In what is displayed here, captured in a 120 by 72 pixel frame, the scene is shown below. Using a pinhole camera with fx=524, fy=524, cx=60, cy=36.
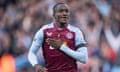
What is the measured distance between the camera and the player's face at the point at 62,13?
6.28 metres

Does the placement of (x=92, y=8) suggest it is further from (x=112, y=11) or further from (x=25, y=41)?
(x=25, y=41)

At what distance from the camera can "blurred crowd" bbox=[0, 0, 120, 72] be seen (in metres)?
10.7

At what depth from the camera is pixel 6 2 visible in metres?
11.9

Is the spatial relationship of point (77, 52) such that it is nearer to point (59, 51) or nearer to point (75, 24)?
point (59, 51)

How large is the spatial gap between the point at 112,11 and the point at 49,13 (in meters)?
1.56

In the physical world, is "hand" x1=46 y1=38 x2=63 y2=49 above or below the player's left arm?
above

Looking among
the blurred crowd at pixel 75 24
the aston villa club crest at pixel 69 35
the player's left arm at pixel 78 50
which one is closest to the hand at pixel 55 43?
the player's left arm at pixel 78 50

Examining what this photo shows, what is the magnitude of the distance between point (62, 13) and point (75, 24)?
472 cm

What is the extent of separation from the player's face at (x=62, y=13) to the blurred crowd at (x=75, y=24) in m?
3.74

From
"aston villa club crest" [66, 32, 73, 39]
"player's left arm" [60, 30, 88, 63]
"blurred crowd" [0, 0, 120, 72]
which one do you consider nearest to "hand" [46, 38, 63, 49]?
"player's left arm" [60, 30, 88, 63]

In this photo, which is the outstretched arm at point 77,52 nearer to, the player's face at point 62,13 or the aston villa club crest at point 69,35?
the aston villa club crest at point 69,35

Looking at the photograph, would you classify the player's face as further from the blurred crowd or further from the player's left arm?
the blurred crowd

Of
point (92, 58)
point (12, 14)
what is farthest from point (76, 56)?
point (12, 14)

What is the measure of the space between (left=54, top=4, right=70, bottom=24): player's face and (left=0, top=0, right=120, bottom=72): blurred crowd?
374cm
